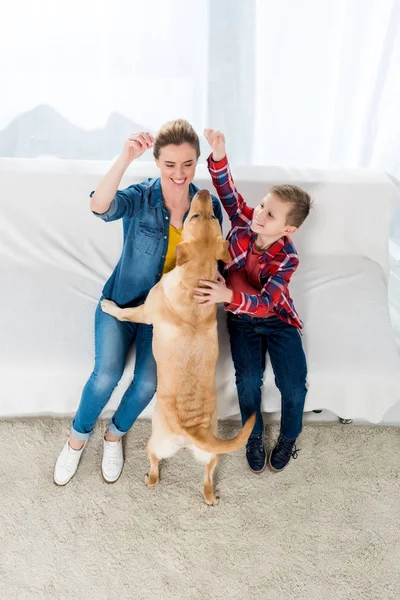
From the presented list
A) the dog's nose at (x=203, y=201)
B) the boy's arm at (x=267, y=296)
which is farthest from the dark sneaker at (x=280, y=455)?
the dog's nose at (x=203, y=201)

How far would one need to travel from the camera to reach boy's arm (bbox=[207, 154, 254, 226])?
1969 millimetres

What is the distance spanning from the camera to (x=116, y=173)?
1663 millimetres

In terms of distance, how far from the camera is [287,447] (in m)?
2.18

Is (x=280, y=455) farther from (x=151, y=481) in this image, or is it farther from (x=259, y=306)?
(x=259, y=306)

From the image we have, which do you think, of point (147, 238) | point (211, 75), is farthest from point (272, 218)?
point (211, 75)

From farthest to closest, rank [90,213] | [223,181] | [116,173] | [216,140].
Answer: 1. [90,213]
2. [223,181]
3. [216,140]
4. [116,173]

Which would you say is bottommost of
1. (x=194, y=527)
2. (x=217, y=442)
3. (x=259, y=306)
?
(x=194, y=527)

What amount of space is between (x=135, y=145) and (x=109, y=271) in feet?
2.68

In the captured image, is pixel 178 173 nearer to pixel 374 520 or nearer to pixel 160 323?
pixel 160 323

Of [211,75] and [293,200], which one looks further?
[211,75]

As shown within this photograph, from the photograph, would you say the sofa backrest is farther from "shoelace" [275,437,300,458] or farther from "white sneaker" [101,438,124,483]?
"shoelace" [275,437,300,458]

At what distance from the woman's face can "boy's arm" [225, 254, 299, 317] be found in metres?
0.46

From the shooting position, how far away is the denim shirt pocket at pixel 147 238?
1.90 metres

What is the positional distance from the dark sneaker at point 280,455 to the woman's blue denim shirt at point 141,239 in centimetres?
89
